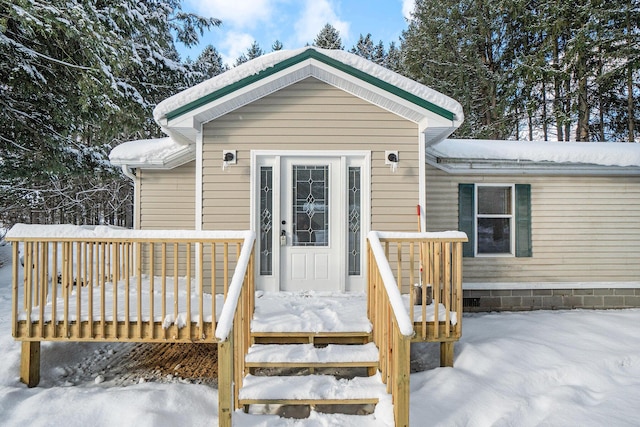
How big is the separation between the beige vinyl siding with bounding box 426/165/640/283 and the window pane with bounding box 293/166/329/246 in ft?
6.59

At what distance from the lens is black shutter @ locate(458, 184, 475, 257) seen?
579cm

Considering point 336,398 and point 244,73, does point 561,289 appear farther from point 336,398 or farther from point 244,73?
point 244,73

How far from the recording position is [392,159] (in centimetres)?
477

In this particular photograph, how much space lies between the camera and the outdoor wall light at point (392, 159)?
4.76 meters

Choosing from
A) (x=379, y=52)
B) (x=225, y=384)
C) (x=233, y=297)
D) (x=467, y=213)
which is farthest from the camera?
(x=379, y=52)

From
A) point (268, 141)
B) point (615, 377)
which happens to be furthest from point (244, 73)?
point (615, 377)

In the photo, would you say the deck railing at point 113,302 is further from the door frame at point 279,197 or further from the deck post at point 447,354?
the deck post at point 447,354

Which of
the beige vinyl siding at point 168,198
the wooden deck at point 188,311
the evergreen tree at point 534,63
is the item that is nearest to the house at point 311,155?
the beige vinyl siding at point 168,198

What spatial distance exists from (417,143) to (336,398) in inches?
132

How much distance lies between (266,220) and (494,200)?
377 centimetres

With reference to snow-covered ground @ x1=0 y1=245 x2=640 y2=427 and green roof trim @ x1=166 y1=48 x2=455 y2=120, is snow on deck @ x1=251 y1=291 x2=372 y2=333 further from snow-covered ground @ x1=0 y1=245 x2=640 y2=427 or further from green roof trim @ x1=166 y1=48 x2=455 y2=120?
green roof trim @ x1=166 y1=48 x2=455 y2=120

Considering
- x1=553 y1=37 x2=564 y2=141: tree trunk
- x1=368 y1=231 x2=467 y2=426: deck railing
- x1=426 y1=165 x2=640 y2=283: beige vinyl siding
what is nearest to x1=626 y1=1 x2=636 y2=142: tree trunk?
x1=553 y1=37 x2=564 y2=141: tree trunk

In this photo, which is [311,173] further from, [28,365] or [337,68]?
[28,365]

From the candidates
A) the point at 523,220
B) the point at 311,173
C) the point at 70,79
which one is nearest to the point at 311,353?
the point at 311,173
